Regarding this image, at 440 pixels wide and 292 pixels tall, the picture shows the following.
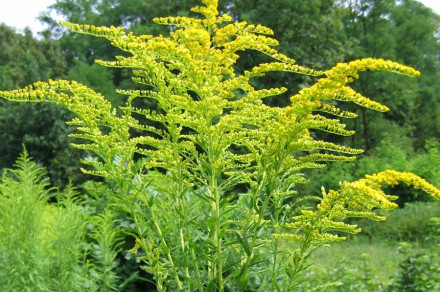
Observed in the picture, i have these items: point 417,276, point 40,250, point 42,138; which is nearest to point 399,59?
point 42,138

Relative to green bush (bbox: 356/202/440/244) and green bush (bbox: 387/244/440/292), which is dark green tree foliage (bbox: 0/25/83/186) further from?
green bush (bbox: 387/244/440/292)

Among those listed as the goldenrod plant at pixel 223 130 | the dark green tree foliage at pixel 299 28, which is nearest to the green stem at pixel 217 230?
the goldenrod plant at pixel 223 130

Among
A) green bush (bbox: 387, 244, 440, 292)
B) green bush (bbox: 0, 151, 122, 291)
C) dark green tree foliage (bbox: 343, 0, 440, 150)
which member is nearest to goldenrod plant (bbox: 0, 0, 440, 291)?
green bush (bbox: 0, 151, 122, 291)

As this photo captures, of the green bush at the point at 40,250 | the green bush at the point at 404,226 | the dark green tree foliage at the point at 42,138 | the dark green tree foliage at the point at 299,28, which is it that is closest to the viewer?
the green bush at the point at 40,250

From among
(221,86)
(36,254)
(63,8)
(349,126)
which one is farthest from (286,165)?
(63,8)

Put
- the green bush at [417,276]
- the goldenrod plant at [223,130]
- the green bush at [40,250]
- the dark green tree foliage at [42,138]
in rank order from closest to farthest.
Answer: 1. the goldenrod plant at [223,130]
2. the green bush at [40,250]
3. the green bush at [417,276]
4. the dark green tree foliage at [42,138]

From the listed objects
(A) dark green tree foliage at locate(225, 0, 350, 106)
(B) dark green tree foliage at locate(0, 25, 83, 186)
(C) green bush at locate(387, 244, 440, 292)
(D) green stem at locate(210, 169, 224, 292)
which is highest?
(A) dark green tree foliage at locate(225, 0, 350, 106)

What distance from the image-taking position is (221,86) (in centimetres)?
245

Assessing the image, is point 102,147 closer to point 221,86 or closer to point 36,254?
point 221,86

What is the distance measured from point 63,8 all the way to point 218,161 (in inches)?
1449

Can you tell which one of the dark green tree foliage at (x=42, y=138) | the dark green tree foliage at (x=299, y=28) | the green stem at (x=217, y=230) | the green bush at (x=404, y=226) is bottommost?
the green bush at (x=404, y=226)

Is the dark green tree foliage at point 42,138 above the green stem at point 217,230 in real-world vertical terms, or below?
above

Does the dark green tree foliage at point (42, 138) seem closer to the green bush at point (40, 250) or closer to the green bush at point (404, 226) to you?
the green bush at point (404, 226)

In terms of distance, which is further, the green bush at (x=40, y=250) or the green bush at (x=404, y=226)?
the green bush at (x=404, y=226)
